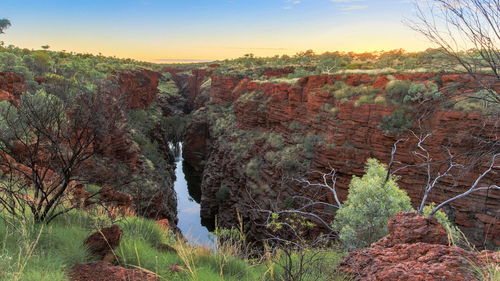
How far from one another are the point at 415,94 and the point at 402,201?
369 inches

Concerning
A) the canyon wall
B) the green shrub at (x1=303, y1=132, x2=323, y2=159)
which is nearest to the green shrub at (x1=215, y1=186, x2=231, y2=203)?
the canyon wall

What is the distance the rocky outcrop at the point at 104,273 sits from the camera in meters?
2.29

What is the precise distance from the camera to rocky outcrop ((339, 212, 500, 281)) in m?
2.42

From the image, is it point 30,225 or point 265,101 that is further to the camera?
point 265,101

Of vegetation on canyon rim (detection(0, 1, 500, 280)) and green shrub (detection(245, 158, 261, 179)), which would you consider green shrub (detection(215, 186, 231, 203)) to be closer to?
vegetation on canyon rim (detection(0, 1, 500, 280))

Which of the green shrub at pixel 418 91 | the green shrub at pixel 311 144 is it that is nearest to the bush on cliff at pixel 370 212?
the green shrub at pixel 418 91

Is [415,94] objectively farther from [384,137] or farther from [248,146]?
[248,146]

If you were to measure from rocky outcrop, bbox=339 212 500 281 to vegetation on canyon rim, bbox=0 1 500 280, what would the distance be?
0.68 feet

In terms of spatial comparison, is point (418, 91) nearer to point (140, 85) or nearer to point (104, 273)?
point (104, 273)

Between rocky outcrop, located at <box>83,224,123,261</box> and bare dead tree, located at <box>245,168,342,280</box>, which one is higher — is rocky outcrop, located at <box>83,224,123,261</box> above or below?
above

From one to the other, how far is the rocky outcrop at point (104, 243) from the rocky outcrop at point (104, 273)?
376 mm

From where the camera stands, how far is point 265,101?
24375 millimetres

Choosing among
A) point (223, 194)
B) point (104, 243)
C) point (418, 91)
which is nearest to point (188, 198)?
point (223, 194)

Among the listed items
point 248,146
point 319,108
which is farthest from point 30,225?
point 248,146
